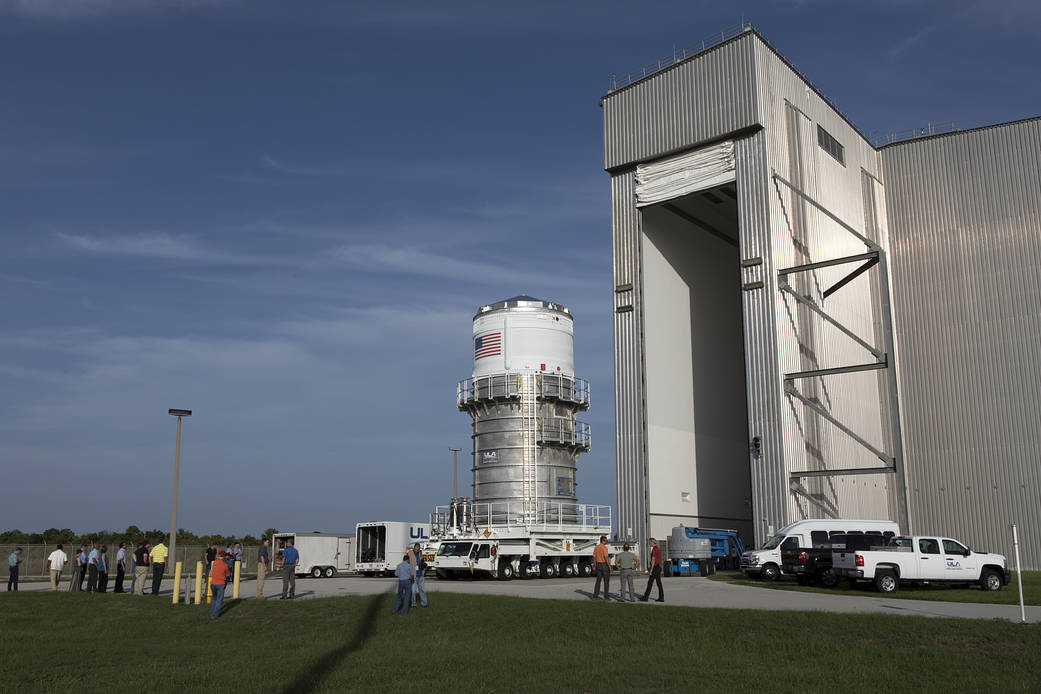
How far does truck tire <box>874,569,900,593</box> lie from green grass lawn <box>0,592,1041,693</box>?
339 inches

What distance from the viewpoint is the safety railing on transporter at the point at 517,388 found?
42744 mm

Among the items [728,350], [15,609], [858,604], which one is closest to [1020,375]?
[728,350]

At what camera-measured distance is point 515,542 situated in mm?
38344

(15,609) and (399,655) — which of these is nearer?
(399,655)

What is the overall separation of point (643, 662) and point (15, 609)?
18.3 metres

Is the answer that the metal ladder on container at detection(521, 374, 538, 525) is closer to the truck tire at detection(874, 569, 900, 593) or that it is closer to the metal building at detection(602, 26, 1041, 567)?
the metal building at detection(602, 26, 1041, 567)

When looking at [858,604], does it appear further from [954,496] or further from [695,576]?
[954,496]

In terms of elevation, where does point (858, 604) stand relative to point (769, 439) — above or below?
below

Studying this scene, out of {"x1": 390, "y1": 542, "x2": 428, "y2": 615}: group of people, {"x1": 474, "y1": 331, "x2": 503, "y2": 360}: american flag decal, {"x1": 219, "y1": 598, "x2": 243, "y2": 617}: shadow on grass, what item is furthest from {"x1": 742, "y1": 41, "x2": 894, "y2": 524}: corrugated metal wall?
{"x1": 219, "y1": 598, "x2": 243, "y2": 617}: shadow on grass

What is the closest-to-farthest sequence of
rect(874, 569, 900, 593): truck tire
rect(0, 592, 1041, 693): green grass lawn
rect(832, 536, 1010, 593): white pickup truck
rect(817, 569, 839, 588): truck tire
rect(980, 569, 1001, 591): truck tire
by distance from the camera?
rect(0, 592, 1041, 693): green grass lawn
rect(874, 569, 900, 593): truck tire
rect(832, 536, 1010, 593): white pickup truck
rect(980, 569, 1001, 591): truck tire
rect(817, 569, 839, 588): truck tire

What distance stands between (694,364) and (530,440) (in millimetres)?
9434

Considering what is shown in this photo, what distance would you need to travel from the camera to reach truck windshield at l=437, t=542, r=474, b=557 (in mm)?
37469

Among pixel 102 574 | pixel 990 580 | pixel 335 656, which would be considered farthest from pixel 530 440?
pixel 335 656

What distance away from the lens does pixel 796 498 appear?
36312 mm
